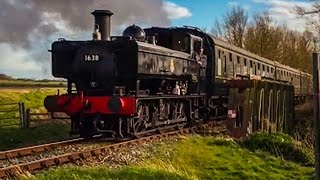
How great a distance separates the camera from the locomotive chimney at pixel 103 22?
46.6ft

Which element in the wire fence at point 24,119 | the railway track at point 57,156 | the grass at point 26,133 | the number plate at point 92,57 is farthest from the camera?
the wire fence at point 24,119

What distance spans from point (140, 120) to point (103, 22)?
9.84 ft

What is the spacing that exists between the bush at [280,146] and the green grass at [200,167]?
57 centimetres

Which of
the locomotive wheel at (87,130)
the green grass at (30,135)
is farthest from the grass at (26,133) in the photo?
the locomotive wheel at (87,130)

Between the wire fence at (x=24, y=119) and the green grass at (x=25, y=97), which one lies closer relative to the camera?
the wire fence at (x=24, y=119)

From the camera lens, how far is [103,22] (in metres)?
14.3

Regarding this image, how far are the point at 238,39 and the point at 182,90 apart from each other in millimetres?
32500

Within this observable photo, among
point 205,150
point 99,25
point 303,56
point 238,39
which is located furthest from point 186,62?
point 303,56

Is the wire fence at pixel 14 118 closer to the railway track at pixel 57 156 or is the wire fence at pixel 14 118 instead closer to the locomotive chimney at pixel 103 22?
the locomotive chimney at pixel 103 22

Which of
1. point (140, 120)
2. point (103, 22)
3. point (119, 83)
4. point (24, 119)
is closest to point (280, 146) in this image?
point (140, 120)

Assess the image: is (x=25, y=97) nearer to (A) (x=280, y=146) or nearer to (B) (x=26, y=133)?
(B) (x=26, y=133)

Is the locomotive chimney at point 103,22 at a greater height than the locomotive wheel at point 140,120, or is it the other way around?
the locomotive chimney at point 103,22

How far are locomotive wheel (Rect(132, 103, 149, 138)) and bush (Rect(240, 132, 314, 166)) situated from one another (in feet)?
9.16

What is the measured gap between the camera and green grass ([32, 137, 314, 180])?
8.00 m
